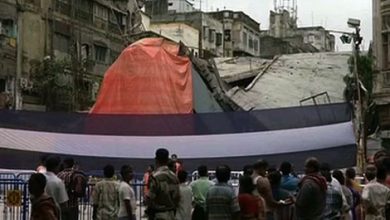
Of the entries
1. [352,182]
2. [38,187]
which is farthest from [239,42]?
[38,187]

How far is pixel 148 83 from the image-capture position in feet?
75.6

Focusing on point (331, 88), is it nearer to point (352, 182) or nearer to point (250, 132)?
point (250, 132)

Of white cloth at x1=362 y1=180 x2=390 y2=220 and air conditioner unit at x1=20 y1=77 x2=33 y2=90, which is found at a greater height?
air conditioner unit at x1=20 y1=77 x2=33 y2=90

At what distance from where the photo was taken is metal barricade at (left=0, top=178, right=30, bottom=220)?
13992mm

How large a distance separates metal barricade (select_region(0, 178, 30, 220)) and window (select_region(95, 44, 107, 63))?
83.3ft

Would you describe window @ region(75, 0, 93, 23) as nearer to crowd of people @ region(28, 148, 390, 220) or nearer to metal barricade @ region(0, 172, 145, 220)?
metal barricade @ region(0, 172, 145, 220)

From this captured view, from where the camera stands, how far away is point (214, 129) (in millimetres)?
17344

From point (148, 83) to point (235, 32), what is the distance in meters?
42.8

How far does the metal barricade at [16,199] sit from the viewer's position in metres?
14.0

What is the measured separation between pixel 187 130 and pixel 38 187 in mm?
10005

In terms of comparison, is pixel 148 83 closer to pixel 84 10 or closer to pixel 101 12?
pixel 84 10

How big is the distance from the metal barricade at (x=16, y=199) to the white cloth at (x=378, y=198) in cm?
640

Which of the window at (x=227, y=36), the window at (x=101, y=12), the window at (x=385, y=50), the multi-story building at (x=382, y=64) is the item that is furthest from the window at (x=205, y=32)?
the window at (x=385, y=50)

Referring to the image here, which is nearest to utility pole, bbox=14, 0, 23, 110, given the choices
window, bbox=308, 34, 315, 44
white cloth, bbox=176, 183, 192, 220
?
white cloth, bbox=176, 183, 192, 220
